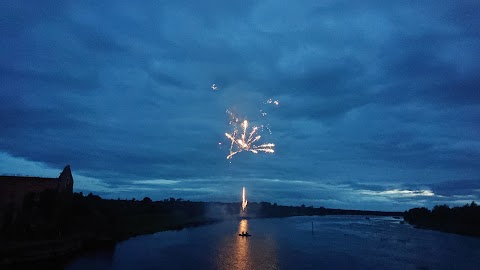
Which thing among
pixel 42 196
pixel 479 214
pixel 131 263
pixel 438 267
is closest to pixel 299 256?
pixel 438 267

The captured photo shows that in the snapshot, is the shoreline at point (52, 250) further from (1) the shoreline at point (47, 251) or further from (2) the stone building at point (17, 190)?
(2) the stone building at point (17, 190)

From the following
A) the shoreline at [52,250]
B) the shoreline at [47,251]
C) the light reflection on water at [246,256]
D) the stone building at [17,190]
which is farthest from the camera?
the light reflection on water at [246,256]

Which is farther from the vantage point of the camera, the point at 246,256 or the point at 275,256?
the point at 275,256

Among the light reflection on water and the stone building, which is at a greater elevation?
the stone building

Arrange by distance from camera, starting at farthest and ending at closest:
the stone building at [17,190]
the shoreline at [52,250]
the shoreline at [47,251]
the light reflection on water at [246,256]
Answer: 1. the light reflection on water at [246,256]
2. the stone building at [17,190]
3. the shoreline at [52,250]
4. the shoreline at [47,251]

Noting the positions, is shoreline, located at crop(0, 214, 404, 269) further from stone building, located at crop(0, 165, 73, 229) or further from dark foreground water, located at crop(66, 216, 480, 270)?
stone building, located at crop(0, 165, 73, 229)

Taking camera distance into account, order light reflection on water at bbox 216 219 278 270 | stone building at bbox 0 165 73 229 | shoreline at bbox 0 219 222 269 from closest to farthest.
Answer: shoreline at bbox 0 219 222 269 < stone building at bbox 0 165 73 229 < light reflection on water at bbox 216 219 278 270

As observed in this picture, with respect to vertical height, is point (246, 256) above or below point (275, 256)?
below

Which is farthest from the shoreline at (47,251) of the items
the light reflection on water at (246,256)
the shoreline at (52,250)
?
the light reflection on water at (246,256)

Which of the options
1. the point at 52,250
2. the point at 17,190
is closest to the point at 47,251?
the point at 52,250

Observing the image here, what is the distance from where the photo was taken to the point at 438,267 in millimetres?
81000

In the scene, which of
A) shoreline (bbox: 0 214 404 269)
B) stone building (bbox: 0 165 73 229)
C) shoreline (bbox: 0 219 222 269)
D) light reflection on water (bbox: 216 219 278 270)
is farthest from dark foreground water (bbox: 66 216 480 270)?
stone building (bbox: 0 165 73 229)

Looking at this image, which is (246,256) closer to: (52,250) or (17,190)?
(52,250)

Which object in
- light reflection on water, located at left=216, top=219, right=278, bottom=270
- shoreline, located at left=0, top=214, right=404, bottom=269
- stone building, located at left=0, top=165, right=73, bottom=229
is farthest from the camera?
light reflection on water, located at left=216, top=219, right=278, bottom=270
